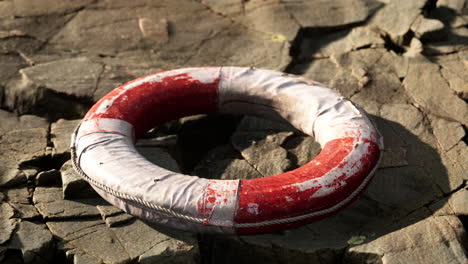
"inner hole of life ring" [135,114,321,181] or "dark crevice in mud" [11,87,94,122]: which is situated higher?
"dark crevice in mud" [11,87,94,122]

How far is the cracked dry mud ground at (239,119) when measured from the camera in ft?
8.68

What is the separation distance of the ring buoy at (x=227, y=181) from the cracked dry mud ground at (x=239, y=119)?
0.45ft

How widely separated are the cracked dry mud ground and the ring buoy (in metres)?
0.14

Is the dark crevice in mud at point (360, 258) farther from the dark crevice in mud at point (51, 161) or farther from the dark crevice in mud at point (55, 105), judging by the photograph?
the dark crevice in mud at point (55, 105)

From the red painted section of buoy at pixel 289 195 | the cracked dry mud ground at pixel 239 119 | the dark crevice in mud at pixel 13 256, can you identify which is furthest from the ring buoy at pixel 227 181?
the dark crevice in mud at pixel 13 256

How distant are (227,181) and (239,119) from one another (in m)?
0.91

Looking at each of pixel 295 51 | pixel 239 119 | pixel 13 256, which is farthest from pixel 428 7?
pixel 13 256

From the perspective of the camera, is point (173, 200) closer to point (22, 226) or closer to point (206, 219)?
point (206, 219)

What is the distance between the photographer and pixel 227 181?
8.57 ft

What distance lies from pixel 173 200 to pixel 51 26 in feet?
6.83

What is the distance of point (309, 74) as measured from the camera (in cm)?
376

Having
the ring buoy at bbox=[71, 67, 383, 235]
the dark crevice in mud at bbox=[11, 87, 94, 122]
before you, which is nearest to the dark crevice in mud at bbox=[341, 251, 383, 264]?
the ring buoy at bbox=[71, 67, 383, 235]

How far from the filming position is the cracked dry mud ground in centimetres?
264

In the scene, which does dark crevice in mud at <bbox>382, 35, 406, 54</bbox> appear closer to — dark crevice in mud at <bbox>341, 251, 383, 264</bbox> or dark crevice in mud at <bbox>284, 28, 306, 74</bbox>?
dark crevice in mud at <bbox>284, 28, 306, 74</bbox>
